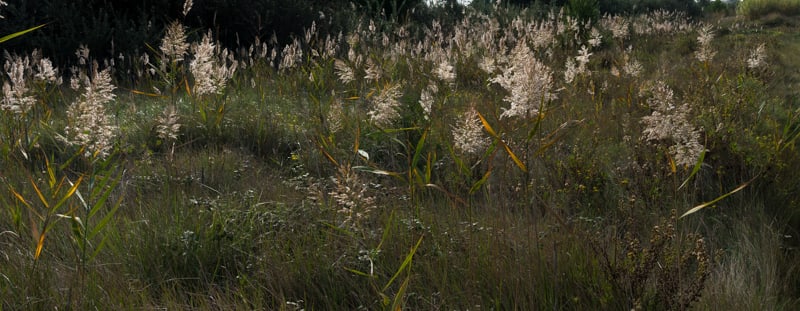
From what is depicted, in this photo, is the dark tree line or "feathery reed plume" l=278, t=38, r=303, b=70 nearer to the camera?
"feathery reed plume" l=278, t=38, r=303, b=70

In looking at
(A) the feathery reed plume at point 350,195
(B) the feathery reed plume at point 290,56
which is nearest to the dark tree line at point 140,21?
(B) the feathery reed plume at point 290,56

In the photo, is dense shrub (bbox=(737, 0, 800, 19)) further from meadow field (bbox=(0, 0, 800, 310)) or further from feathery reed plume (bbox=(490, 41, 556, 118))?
feathery reed plume (bbox=(490, 41, 556, 118))

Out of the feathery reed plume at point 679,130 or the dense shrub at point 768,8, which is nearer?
the feathery reed plume at point 679,130

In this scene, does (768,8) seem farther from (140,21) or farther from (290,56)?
(290,56)

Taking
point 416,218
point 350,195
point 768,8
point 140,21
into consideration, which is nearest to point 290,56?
point 416,218

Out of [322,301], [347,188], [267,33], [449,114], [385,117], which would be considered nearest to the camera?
[347,188]

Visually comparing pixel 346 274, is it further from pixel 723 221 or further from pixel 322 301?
pixel 723 221

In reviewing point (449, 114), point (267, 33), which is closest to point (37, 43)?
point (267, 33)

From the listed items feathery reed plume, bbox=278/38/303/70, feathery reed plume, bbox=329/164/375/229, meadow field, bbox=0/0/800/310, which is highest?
feathery reed plume, bbox=278/38/303/70

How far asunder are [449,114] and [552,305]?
2496 mm

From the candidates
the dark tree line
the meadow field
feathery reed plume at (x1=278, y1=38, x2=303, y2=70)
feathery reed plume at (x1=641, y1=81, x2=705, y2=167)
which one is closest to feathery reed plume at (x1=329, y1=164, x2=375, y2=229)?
the meadow field

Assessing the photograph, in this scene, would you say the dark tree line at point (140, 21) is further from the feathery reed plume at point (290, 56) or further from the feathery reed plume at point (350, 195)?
the feathery reed plume at point (350, 195)

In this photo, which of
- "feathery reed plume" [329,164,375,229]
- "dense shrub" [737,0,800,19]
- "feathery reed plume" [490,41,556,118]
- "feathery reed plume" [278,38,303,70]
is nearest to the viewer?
"feathery reed plume" [329,164,375,229]

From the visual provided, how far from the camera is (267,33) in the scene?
26.7 feet
